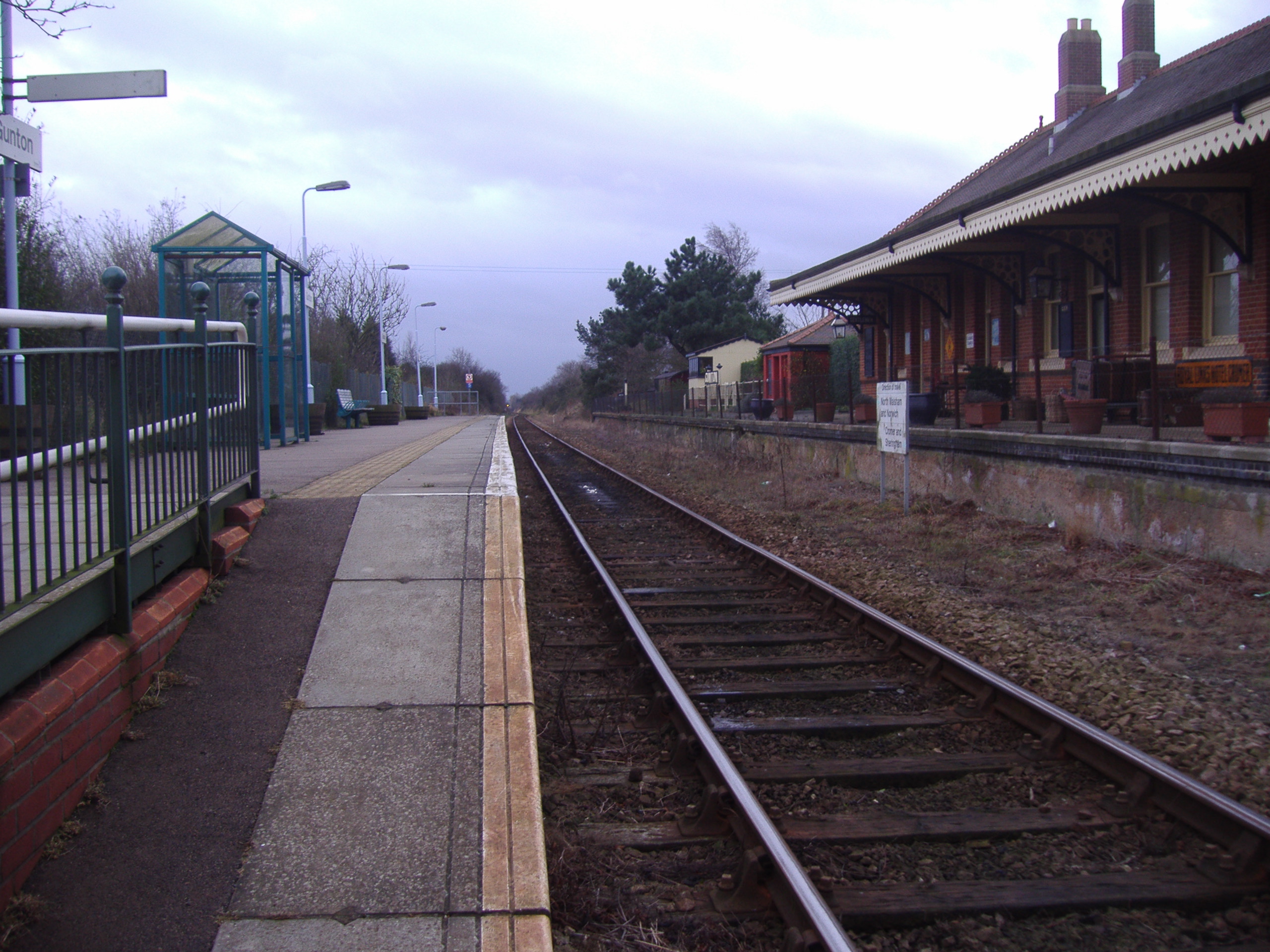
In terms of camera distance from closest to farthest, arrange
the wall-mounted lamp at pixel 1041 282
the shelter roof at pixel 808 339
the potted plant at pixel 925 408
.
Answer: the wall-mounted lamp at pixel 1041 282 → the potted plant at pixel 925 408 → the shelter roof at pixel 808 339

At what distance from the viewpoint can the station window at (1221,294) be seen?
12.2 metres

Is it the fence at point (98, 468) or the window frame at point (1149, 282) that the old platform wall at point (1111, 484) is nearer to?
the window frame at point (1149, 282)

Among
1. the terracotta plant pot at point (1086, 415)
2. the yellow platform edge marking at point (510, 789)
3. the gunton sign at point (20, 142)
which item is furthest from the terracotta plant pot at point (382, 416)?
the yellow platform edge marking at point (510, 789)

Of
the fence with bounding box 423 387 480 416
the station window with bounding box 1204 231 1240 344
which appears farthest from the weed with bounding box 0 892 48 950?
the fence with bounding box 423 387 480 416

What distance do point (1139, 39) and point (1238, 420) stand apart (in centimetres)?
1388

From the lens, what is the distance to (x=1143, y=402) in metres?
11.5

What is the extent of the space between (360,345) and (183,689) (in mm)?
48957

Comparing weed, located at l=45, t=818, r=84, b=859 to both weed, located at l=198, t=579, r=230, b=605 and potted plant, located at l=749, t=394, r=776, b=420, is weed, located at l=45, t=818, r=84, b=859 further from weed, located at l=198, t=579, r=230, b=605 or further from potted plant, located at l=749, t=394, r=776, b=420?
potted plant, located at l=749, t=394, r=776, b=420

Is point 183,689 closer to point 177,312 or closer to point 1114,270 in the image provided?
point 1114,270

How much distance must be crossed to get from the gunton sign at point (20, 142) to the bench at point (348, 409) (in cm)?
2288

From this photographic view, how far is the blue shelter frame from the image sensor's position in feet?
52.6

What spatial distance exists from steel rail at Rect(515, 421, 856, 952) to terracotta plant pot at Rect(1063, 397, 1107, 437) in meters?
6.31

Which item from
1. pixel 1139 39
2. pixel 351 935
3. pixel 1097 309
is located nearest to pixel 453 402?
pixel 1139 39

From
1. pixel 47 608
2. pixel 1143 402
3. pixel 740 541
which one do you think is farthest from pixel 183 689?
pixel 1143 402
